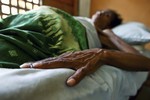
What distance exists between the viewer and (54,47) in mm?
1106

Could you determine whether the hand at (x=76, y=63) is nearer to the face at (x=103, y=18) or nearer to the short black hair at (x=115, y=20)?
the face at (x=103, y=18)

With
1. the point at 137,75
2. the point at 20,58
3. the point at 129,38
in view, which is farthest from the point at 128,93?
the point at 129,38

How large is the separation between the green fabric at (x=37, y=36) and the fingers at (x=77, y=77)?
0.22 m

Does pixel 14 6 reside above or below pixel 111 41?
above

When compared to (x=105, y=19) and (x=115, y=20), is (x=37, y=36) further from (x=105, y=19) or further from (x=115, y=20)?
(x=115, y=20)

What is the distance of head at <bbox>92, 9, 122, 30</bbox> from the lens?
5.87 ft

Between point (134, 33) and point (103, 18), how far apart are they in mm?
272

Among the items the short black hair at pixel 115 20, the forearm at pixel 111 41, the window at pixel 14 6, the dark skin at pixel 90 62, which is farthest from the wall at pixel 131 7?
the dark skin at pixel 90 62

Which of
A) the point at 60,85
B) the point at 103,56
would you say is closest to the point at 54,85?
the point at 60,85

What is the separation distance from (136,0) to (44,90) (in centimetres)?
198

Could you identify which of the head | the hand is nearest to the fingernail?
the hand

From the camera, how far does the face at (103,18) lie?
1.78 meters

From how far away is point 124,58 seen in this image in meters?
1.10

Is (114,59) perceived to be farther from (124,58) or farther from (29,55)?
(29,55)
